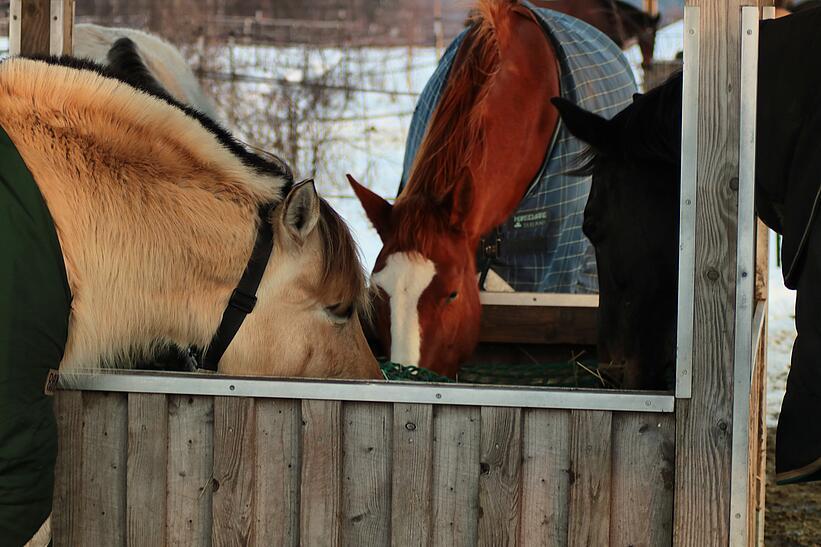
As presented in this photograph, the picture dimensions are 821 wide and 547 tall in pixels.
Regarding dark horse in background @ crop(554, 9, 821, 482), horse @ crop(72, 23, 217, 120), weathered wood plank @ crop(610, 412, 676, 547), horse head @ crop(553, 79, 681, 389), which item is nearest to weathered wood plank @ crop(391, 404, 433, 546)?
weathered wood plank @ crop(610, 412, 676, 547)

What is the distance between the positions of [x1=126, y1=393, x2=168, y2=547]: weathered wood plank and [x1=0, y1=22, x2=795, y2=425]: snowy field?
15.8ft

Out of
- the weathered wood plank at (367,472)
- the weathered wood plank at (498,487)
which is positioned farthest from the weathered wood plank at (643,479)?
the weathered wood plank at (367,472)

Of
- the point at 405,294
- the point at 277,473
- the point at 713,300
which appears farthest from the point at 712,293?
the point at 405,294

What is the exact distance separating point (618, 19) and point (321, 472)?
4398mm

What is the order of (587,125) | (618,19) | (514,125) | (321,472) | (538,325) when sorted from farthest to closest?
(618,19) < (538,325) < (514,125) < (587,125) < (321,472)

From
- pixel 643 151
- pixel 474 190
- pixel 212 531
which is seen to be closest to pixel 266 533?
pixel 212 531

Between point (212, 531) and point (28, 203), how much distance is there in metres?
0.95

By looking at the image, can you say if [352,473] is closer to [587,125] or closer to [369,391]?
[369,391]

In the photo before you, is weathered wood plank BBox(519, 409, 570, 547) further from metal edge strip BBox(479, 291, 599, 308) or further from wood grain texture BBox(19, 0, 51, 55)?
metal edge strip BBox(479, 291, 599, 308)

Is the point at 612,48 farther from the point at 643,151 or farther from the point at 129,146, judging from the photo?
the point at 129,146

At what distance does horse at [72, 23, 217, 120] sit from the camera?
4891 millimetres

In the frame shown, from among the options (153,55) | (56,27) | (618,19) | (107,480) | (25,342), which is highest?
(618,19)

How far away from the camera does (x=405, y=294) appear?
12.8 feet

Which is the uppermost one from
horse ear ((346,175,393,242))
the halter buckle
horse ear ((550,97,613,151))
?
horse ear ((550,97,613,151))
